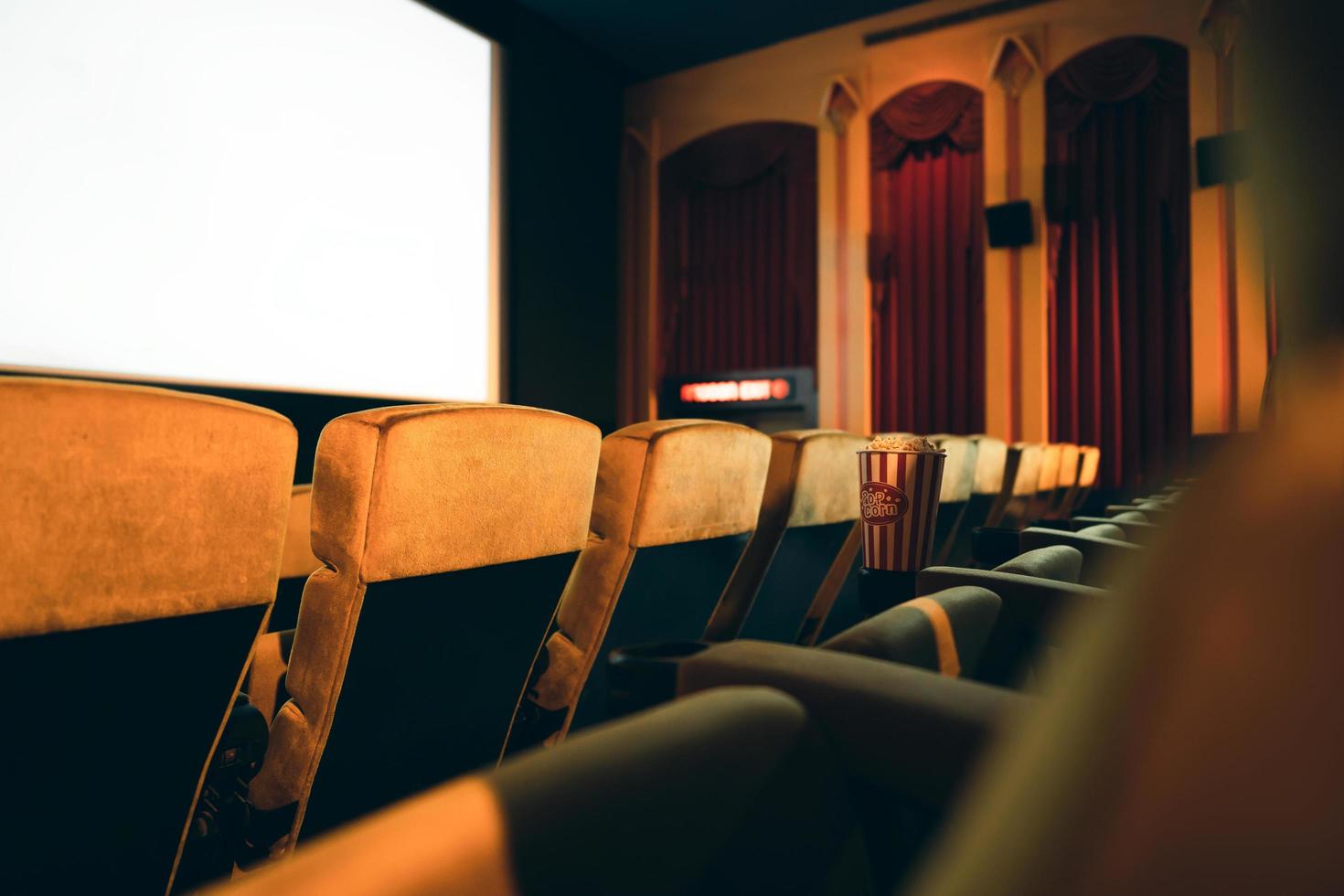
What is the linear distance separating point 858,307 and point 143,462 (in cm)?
591

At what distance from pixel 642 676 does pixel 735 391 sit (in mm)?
6078

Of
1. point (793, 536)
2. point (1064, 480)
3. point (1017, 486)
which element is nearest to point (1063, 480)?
point (1064, 480)

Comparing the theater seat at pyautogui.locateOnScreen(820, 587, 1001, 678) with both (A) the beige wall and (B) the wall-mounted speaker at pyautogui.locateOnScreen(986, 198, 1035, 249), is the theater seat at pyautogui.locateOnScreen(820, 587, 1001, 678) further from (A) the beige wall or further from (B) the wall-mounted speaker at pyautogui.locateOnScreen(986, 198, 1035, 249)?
(B) the wall-mounted speaker at pyautogui.locateOnScreen(986, 198, 1035, 249)

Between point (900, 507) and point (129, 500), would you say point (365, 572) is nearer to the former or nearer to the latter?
point (129, 500)

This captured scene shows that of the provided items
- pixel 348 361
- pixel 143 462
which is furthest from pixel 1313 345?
pixel 348 361

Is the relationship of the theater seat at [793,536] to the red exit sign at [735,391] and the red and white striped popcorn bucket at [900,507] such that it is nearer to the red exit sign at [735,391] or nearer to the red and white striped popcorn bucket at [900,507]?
the red and white striped popcorn bucket at [900,507]

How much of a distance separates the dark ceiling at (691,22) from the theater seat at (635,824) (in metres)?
6.47

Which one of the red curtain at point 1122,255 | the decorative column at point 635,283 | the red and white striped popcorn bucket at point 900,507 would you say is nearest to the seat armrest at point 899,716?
the red and white striped popcorn bucket at point 900,507

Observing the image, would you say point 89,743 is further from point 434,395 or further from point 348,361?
point 434,395

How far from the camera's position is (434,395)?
5613mm

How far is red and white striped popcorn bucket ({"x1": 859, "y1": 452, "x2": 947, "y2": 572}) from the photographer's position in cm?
95

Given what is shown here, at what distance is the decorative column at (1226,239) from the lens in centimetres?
495

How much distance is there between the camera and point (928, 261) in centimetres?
596

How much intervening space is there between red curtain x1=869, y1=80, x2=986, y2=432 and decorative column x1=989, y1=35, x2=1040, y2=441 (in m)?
0.17
